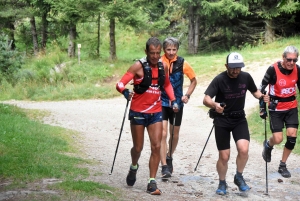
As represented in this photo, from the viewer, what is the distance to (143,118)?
22.1 feet

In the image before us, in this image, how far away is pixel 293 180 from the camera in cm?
801

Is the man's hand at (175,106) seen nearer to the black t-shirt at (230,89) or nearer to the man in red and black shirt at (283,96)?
the black t-shirt at (230,89)

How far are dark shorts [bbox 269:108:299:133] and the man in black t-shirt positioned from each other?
156 centimetres

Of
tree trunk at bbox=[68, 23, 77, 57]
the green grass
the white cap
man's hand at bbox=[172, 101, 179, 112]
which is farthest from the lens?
tree trunk at bbox=[68, 23, 77, 57]

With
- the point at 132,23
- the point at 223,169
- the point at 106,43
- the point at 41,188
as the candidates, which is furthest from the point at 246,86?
the point at 106,43

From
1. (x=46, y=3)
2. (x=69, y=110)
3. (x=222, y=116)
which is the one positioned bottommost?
(x=69, y=110)

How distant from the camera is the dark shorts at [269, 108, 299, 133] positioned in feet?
27.1

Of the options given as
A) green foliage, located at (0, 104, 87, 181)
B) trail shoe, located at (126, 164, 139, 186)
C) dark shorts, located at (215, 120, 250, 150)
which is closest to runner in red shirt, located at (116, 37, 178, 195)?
trail shoe, located at (126, 164, 139, 186)

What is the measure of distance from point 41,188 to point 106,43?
3162cm

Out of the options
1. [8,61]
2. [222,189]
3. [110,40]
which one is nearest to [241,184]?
[222,189]

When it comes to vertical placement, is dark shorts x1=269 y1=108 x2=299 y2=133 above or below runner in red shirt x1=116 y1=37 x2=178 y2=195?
below

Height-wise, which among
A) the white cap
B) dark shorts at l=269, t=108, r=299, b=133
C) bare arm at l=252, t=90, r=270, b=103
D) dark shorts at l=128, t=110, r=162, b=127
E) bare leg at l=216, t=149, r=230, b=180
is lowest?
bare leg at l=216, t=149, r=230, b=180

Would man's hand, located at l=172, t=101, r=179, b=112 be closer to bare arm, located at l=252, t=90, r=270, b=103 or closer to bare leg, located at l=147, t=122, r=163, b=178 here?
bare leg, located at l=147, t=122, r=163, b=178

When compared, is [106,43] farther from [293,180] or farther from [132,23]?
[293,180]
